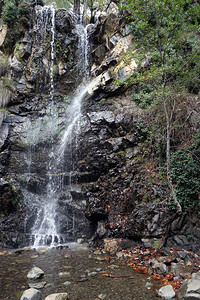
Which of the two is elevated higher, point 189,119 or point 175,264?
point 189,119

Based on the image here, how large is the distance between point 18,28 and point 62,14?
338cm

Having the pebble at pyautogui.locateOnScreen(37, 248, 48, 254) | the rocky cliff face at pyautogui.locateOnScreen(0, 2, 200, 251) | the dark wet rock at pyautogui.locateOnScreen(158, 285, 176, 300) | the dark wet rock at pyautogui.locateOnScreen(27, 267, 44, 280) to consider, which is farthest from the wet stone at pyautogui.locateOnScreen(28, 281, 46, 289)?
the rocky cliff face at pyautogui.locateOnScreen(0, 2, 200, 251)

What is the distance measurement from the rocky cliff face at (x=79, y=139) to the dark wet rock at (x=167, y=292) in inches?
→ 83.6

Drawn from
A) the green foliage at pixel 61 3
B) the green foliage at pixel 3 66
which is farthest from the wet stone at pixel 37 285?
the green foliage at pixel 61 3

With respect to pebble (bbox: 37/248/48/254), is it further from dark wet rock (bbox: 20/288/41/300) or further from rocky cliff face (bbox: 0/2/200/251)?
dark wet rock (bbox: 20/288/41/300)

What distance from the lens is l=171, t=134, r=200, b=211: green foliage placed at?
6173 millimetres

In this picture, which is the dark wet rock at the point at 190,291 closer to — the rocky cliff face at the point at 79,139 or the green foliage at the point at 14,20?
the rocky cliff face at the point at 79,139

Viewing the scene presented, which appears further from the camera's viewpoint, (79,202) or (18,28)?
(18,28)

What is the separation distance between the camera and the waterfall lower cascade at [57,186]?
25.9 feet

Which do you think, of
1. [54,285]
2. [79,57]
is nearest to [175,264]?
[54,285]

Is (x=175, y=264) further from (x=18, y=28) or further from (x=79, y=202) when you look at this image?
(x=18, y=28)

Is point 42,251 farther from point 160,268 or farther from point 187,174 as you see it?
point 187,174

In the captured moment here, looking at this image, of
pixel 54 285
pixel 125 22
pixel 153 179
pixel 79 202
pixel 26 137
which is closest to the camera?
pixel 54 285

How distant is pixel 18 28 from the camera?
1404 centimetres
